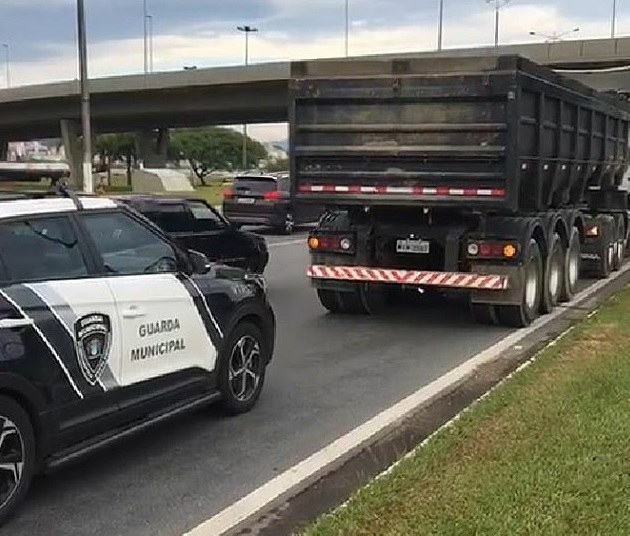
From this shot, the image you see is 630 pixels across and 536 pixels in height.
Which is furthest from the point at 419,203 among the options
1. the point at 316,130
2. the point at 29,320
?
the point at 29,320

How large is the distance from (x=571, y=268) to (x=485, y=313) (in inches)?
93.4

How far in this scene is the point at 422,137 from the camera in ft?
35.8

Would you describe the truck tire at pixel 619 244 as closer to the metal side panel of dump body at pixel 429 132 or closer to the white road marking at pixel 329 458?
the metal side panel of dump body at pixel 429 132

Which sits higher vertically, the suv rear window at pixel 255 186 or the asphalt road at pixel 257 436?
the suv rear window at pixel 255 186

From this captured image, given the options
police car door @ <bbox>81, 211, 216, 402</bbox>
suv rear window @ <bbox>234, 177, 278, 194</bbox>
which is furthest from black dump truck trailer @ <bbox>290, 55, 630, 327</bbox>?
suv rear window @ <bbox>234, 177, 278, 194</bbox>

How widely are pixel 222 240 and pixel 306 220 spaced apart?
15748 mm

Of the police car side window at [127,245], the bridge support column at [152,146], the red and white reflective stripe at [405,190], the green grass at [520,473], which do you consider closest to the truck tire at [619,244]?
the red and white reflective stripe at [405,190]

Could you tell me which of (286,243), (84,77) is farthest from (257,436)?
(84,77)

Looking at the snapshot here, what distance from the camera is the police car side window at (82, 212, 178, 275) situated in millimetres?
5930

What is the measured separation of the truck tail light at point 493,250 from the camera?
11.0 metres

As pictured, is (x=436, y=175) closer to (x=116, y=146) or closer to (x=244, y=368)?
(x=244, y=368)

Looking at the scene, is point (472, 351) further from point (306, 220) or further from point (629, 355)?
point (306, 220)

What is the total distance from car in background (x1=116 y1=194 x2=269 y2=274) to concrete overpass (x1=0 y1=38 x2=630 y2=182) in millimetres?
30506

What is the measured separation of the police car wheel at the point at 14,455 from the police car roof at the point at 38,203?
3.54 ft
